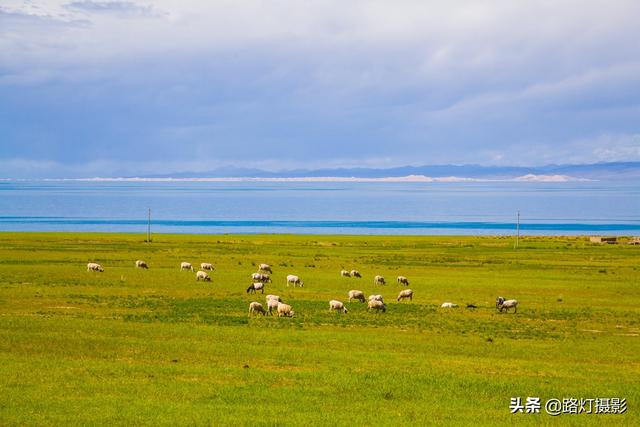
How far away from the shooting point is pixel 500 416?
791 inches

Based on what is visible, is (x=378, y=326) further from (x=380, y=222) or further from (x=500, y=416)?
(x=380, y=222)

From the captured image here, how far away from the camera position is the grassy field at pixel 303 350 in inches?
795

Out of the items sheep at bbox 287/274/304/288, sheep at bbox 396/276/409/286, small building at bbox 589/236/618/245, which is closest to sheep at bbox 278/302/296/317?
sheep at bbox 287/274/304/288

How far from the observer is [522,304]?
45.3m

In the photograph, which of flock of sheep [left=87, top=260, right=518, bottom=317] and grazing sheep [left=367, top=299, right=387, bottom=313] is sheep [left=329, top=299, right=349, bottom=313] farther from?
grazing sheep [left=367, top=299, right=387, bottom=313]

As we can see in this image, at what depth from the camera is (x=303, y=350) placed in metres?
28.5

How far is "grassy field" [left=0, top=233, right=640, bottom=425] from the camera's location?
20.2 m

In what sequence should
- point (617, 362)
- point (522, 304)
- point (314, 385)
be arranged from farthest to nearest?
point (522, 304)
point (617, 362)
point (314, 385)

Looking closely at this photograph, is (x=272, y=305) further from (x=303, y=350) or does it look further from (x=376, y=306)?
(x=303, y=350)

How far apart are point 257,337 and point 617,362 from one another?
43.3ft

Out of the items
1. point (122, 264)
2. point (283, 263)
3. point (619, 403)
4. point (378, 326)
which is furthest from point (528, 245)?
point (619, 403)

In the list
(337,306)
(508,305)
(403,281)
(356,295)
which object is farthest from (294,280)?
(508,305)

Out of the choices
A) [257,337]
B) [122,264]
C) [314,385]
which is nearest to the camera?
[314,385]

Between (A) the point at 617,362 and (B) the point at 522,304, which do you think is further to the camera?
(B) the point at 522,304
